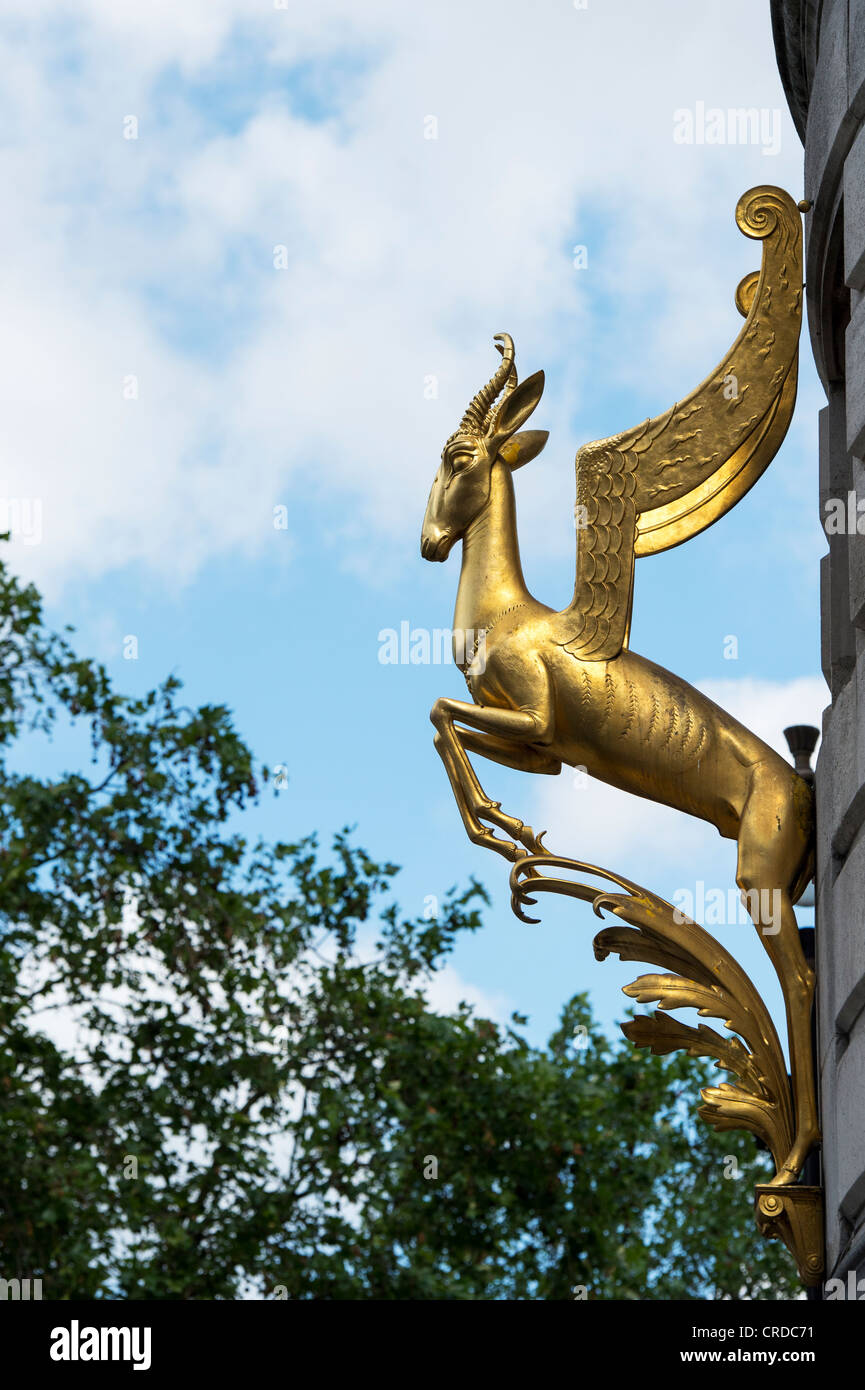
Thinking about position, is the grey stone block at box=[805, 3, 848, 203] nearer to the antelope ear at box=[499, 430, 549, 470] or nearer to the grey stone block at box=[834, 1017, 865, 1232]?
the antelope ear at box=[499, 430, 549, 470]

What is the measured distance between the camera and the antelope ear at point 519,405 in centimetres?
655

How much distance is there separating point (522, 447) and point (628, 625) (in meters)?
0.88

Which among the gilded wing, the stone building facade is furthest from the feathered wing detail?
the stone building facade

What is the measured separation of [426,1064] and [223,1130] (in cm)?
221

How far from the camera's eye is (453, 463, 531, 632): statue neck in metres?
6.32

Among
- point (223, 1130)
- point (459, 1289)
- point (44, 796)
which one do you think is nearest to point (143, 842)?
point (44, 796)

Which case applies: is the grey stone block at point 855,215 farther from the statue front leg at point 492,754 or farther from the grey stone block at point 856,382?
the statue front leg at point 492,754

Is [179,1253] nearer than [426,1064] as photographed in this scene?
Yes

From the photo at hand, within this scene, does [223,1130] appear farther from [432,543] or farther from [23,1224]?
[432,543]

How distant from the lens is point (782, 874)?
19.0 ft

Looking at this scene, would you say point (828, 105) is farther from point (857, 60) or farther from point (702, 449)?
point (702, 449)

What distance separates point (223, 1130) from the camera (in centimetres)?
1741

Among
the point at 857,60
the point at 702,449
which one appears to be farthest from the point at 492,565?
the point at 857,60
